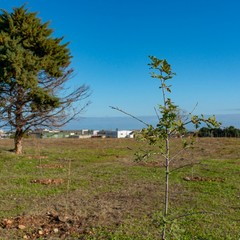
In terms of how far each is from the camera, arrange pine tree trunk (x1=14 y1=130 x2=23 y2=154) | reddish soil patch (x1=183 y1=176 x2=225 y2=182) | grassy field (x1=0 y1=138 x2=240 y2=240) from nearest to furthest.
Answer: grassy field (x1=0 y1=138 x2=240 y2=240) < reddish soil patch (x1=183 y1=176 x2=225 y2=182) < pine tree trunk (x1=14 y1=130 x2=23 y2=154)

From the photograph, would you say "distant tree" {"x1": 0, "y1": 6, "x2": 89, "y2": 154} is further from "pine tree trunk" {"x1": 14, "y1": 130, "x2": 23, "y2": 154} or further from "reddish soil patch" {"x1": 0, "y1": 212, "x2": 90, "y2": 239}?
"reddish soil patch" {"x1": 0, "y1": 212, "x2": 90, "y2": 239}

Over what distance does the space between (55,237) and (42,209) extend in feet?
6.39

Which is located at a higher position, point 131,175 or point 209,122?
point 209,122

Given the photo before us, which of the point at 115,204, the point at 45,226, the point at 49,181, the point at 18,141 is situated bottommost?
the point at 45,226

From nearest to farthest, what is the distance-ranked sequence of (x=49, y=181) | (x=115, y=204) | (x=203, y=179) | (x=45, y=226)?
(x=45, y=226), (x=115, y=204), (x=49, y=181), (x=203, y=179)

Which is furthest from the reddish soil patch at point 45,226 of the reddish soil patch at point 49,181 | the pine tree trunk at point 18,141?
the pine tree trunk at point 18,141

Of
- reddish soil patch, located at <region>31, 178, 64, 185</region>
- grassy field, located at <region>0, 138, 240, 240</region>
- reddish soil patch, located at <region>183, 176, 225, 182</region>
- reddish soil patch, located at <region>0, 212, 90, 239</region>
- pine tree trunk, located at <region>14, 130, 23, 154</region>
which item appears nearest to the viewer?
reddish soil patch, located at <region>0, 212, 90, 239</region>

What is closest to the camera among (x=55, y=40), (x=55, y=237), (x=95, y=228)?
(x=55, y=237)

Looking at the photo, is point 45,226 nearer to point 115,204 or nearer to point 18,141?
point 115,204

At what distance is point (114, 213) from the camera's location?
293 inches

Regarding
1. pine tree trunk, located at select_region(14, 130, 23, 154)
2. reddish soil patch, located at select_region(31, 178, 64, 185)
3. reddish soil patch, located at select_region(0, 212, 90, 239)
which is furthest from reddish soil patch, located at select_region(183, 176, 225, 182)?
pine tree trunk, located at select_region(14, 130, 23, 154)

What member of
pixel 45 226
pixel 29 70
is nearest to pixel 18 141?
pixel 29 70

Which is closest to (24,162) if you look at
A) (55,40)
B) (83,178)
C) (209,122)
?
(83,178)

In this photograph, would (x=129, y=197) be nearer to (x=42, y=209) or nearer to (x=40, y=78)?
(x=42, y=209)
